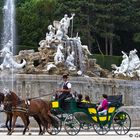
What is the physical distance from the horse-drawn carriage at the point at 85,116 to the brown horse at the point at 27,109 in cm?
33

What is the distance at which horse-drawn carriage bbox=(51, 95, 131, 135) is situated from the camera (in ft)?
62.0

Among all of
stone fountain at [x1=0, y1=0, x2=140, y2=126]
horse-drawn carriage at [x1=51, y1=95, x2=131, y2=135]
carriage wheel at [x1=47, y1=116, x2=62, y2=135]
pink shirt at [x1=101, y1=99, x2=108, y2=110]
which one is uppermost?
stone fountain at [x1=0, y1=0, x2=140, y2=126]

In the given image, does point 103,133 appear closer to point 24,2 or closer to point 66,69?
point 66,69

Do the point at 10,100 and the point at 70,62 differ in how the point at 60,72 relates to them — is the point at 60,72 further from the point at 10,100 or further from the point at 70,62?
the point at 10,100

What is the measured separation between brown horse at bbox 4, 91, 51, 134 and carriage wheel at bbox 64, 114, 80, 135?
3.07ft

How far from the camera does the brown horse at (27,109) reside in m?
19.3

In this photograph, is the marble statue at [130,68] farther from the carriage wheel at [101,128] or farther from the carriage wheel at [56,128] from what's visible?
the carriage wheel at [56,128]

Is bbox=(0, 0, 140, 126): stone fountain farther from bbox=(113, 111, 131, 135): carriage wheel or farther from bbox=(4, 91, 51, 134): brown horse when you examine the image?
bbox=(113, 111, 131, 135): carriage wheel

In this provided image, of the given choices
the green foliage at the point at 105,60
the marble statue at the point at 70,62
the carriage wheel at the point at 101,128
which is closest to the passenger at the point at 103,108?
the carriage wheel at the point at 101,128

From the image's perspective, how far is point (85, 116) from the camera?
757 inches

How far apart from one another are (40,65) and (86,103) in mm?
15645

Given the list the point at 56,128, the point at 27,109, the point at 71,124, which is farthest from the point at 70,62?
the point at 71,124

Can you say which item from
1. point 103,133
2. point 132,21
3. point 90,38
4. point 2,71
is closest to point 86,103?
point 103,133

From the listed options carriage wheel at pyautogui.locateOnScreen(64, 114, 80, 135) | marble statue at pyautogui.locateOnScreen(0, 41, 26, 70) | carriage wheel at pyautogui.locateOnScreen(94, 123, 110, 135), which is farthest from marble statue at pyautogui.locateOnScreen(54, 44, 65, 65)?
carriage wheel at pyautogui.locateOnScreen(64, 114, 80, 135)
